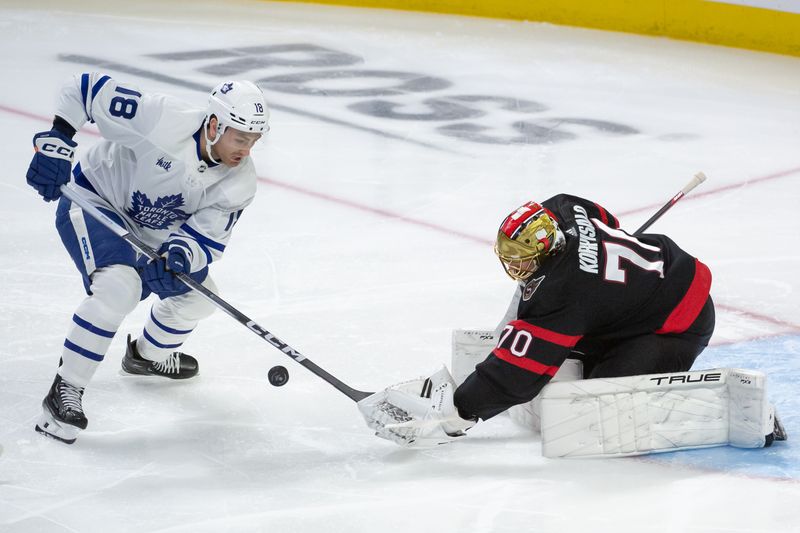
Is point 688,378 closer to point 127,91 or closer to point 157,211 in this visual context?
point 157,211

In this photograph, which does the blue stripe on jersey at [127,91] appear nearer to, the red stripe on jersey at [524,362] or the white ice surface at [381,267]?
the white ice surface at [381,267]

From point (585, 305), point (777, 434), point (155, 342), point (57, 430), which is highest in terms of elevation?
point (585, 305)

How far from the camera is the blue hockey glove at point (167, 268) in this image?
311 cm

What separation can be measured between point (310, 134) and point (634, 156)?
1.47 metres

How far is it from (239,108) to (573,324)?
950 mm

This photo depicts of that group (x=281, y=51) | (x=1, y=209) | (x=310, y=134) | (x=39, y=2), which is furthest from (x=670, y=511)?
(x=39, y=2)

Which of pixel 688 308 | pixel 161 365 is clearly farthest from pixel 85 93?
pixel 688 308

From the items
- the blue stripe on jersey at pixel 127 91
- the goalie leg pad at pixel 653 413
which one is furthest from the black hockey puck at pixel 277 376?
the blue stripe on jersey at pixel 127 91

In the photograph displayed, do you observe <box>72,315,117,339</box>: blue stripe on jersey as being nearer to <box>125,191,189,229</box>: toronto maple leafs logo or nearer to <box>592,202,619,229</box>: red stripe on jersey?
<box>125,191,189,229</box>: toronto maple leafs logo

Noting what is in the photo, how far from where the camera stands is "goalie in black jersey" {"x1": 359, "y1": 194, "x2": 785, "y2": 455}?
2.90 metres

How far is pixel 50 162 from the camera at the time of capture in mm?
3156

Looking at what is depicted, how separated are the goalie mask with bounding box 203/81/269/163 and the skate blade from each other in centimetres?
80

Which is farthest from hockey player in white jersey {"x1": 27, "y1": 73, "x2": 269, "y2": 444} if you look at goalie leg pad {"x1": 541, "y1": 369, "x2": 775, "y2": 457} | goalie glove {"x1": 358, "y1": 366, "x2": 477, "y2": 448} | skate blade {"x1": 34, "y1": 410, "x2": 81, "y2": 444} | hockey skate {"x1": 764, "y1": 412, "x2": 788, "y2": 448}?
hockey skate {"x1": 764, "y1": 412, "x2": 788, "y2": 448}

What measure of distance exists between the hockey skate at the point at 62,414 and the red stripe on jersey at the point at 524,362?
1.02 metres
